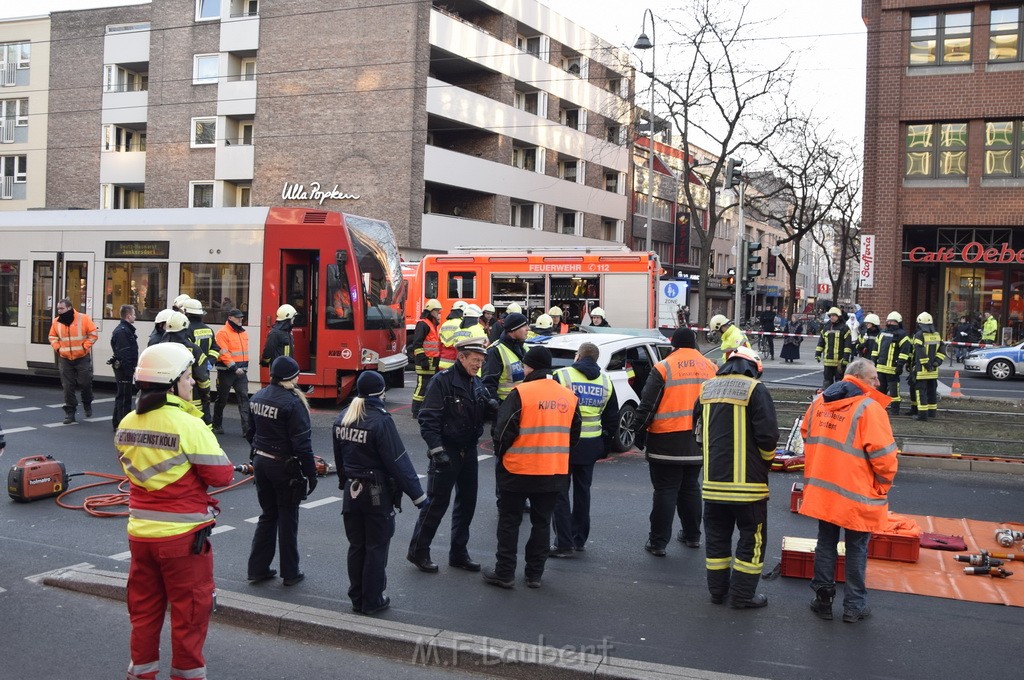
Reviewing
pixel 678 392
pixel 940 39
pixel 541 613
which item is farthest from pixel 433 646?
pixel 940 39

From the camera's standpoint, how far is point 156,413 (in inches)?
177

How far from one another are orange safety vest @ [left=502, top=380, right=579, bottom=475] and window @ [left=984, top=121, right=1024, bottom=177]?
25289mm

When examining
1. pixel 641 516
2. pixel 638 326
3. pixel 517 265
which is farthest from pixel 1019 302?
pixel 641 516

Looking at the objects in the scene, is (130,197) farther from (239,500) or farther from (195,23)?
(239,500)

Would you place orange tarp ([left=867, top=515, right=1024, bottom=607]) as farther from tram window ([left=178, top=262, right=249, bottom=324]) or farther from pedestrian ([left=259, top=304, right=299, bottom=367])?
tram window ([left=178, top=262, right=249, bottom=324])

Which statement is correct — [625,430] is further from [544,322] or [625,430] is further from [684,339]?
[684,339]

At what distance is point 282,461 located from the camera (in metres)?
6.32

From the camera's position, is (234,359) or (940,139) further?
(940,139)

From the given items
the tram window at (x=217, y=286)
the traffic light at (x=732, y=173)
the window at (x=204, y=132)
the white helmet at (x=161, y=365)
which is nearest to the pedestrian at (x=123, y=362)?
the tram window at (x=217, y=286)

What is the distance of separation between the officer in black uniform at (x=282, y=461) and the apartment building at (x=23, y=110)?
1721 inches

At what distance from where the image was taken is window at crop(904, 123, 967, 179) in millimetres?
27328

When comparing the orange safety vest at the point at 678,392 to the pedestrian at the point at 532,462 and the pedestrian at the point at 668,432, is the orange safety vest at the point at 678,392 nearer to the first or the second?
the pedestrian at the point at 668,432

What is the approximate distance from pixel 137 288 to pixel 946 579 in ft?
48.0

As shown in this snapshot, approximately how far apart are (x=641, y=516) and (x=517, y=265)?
15.1 metres
